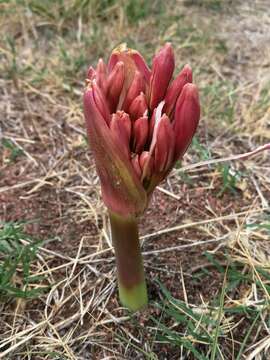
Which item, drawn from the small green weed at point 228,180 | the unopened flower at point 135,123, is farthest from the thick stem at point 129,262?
the small green weed at point 228,180

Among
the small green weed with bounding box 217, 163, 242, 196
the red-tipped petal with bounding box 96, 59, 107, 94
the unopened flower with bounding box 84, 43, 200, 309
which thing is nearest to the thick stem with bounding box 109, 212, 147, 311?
the unopened flower with bounding box 84, 43, 200, 309

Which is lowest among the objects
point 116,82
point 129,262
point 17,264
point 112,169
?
point 17,264

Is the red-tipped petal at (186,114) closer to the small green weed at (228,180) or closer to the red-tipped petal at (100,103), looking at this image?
the red-tipped petal at (100,103)

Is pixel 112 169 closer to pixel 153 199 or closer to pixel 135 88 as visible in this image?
pixel 135 88

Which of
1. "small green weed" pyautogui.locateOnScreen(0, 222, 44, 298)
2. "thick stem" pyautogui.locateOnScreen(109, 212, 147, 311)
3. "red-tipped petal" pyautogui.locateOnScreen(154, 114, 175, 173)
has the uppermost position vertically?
"red-tipped petal" pyautogui.locateOnScreen(154, 114, 175, 173)

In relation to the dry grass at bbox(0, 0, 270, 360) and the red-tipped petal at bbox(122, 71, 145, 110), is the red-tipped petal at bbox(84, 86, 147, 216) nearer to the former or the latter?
the red-tipped petal at bbox(122, 71, 145, 110)

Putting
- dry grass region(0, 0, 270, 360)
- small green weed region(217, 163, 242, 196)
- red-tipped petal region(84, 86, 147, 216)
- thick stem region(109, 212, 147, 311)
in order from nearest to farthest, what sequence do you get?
red-tipped petal region(84, 86, 147, 216)
thick stem region(109, 212, 147, 311)
dry grass region(0, 0, 270, 360)
small green weed region(217, 163, 242, 196)

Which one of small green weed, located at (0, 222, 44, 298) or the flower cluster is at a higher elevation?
the flower cluster

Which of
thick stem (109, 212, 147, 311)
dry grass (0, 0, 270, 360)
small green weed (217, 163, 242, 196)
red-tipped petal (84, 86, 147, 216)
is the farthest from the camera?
small green weed (217, 163, 242, 196)

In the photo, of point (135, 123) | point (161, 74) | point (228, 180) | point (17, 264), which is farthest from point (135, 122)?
point (228, 180)
